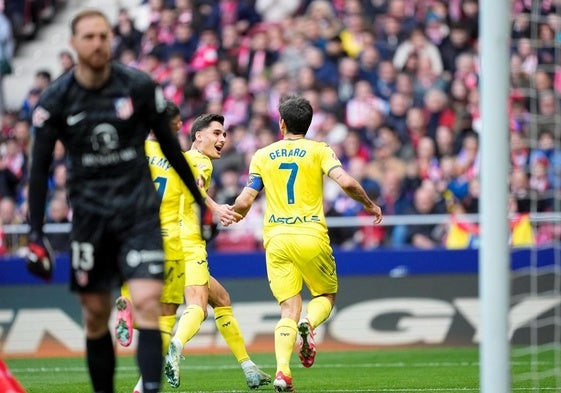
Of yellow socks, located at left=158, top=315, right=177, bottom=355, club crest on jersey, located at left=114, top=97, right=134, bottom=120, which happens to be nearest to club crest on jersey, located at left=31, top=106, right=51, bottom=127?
club crest on jersey, located at left=114, top=97, right=134, bottom=120

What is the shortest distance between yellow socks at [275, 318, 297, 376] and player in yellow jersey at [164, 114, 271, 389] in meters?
0.62

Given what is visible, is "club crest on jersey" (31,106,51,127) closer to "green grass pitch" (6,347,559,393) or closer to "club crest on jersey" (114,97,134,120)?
"club crest on jersey" (114,97,134,120)

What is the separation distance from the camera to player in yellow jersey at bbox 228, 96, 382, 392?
35.1ft

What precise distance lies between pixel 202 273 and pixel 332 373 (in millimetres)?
2416

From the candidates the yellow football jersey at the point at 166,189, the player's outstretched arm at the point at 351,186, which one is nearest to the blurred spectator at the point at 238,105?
the yellow football jersey at the point at 166,189

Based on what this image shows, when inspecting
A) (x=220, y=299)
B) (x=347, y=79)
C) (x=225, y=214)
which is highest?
(x=347, y=79)

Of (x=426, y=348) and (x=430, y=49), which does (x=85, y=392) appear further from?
(x=430, y=49)

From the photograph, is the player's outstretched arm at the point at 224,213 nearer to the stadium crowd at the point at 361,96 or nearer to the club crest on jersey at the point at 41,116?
the club crest on jersey at the point at 41,116

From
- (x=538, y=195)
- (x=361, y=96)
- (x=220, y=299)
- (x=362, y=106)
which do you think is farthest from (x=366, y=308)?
(x=220, y=299)

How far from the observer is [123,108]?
24.8 ft

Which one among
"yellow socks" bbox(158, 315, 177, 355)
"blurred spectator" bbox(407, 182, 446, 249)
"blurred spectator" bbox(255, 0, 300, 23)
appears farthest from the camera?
"blurred spectator" bbox(255, 0, 300, 23)

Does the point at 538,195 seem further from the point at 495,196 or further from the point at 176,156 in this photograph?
the point at 495,196

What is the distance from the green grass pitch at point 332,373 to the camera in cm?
1110

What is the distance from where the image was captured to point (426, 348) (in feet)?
52.7
